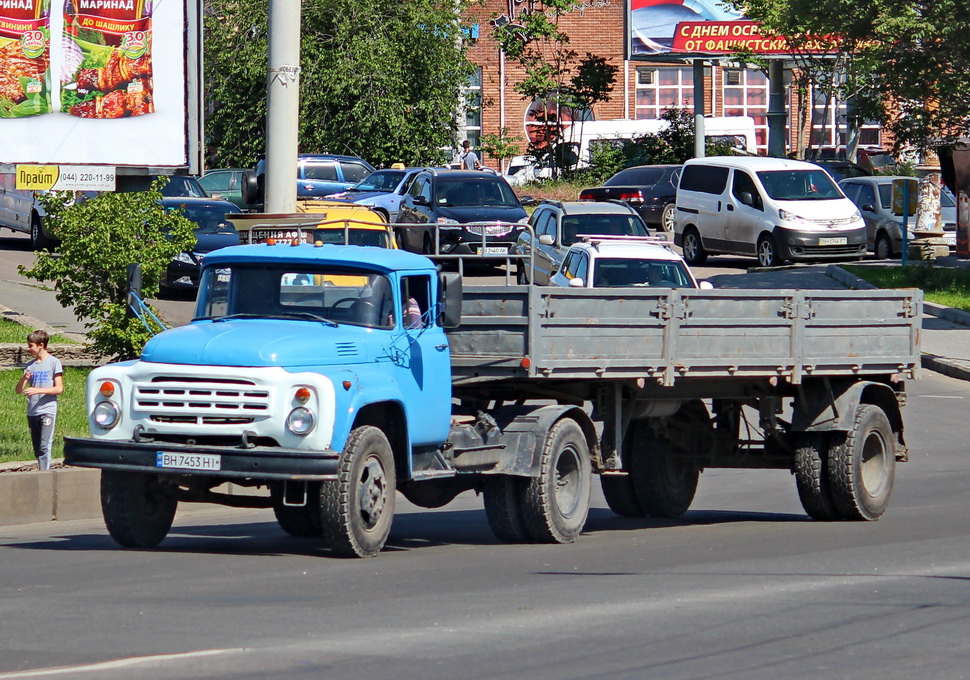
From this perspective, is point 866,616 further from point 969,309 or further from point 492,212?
point 492,212

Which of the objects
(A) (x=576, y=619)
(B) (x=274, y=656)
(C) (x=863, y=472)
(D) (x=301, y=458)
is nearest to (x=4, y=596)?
(D) (x=301, y=458)

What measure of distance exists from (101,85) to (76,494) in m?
5.98

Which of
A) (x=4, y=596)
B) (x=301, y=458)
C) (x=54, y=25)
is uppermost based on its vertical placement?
(x=54, y=25)

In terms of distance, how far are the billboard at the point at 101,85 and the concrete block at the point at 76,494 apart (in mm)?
4950

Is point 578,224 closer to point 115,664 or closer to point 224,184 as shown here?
point 224,184

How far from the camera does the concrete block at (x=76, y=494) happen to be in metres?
13.1

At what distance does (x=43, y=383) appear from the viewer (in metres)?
13.5

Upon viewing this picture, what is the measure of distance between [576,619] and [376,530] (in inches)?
93.7

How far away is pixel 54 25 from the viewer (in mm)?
17141

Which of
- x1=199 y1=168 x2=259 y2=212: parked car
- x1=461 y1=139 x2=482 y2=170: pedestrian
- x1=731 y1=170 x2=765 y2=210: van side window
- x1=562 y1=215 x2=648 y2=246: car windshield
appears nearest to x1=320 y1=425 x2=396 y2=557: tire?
x1=562 y1=215 x2=648 y2=246: car windshield

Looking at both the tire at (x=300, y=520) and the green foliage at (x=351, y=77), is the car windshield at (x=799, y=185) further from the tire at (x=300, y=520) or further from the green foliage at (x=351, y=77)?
the tire at (x=300, y=520)

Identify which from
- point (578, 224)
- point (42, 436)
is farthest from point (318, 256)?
point (578, 224)

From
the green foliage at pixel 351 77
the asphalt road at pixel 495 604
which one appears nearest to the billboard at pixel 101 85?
the asphalt road at pixel 495 604

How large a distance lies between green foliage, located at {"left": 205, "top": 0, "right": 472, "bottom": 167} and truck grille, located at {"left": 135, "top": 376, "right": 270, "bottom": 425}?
33503 millimetres
